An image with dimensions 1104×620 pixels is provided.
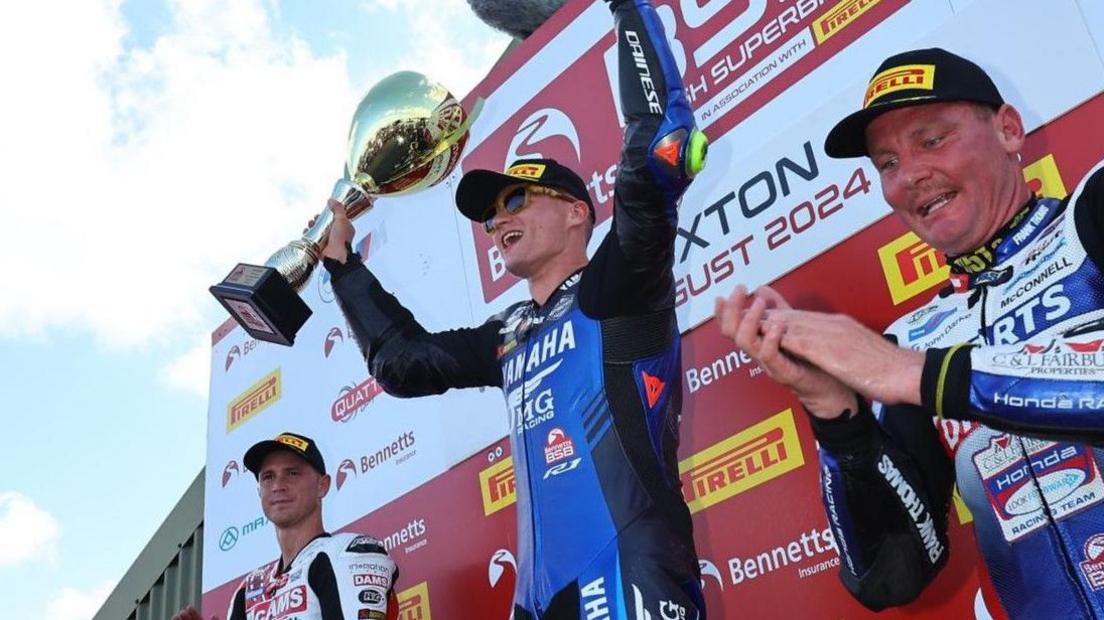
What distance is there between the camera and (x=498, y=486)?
3340 millimetres

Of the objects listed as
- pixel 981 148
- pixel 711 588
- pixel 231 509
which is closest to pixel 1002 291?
pixel 981 148

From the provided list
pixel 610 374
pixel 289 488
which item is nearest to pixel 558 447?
pixel 610 374

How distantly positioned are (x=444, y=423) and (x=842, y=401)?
2413 millimetres

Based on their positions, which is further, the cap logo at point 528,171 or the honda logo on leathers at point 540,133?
the honda logo on leathers at point 540,133

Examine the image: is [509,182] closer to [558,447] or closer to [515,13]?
[558,447]

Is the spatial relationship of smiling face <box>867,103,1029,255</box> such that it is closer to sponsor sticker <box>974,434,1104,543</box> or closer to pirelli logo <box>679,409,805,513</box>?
sponsor sticker <box>974,434,1104,543</box>

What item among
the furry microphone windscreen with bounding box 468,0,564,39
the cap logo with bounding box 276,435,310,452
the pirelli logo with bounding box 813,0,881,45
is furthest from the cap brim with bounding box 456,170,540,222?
the furry microphone windscreen with bounding box 468,0,564,39

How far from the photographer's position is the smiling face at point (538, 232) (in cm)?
226

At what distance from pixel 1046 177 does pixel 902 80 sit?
2.20 feet

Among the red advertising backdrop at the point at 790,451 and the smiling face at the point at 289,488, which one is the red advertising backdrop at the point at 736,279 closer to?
the red advertising backdrop at the point at 790,451

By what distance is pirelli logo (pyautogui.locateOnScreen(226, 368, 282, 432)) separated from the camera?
→ 4.75m

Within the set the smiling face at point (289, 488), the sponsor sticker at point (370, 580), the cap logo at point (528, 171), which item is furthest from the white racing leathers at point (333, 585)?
the cap logo at point (528, 171)

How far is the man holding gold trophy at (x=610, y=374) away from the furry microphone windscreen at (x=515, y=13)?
199 centimetres

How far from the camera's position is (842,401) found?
1417mm
